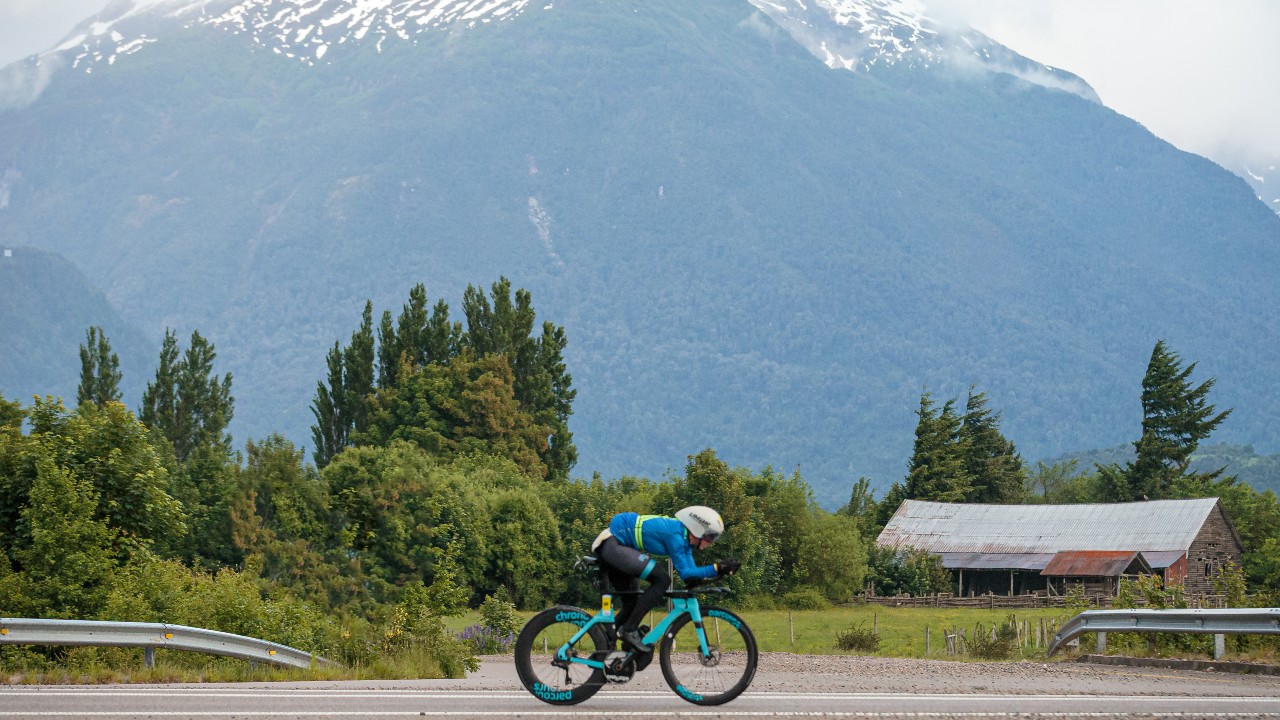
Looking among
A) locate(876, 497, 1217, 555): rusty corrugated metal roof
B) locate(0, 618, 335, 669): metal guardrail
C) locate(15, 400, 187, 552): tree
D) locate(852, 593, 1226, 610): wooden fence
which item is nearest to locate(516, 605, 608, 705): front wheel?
locate(0, 618, 335, 669): metal guardrail

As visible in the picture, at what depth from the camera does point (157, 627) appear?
17531 millimetres

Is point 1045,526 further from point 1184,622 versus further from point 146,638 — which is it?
point 146,638

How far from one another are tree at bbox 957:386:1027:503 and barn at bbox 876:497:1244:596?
17.2 metres

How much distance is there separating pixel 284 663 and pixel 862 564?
61002mm

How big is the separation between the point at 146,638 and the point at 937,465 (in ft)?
306

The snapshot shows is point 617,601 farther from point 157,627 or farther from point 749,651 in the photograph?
point 157,627

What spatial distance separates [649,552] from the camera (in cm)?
1290

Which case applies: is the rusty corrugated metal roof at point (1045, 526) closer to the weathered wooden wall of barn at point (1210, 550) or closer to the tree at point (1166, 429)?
the weathered wooden wall of barn at point (1210, 550)

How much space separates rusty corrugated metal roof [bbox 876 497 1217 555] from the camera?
8481 centimetres

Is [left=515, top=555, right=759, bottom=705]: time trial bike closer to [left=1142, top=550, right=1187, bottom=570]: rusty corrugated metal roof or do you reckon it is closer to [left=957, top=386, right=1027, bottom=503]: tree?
[left=1142, top=550, right=1187, bottom=570]: rusty corrugated metal roof

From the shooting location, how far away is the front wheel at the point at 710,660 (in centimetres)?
1317

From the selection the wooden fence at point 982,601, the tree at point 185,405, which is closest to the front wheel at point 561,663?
the wooden fence at point 982,601

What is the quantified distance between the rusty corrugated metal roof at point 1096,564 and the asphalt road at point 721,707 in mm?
64833

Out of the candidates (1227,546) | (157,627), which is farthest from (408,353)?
(157,627)
